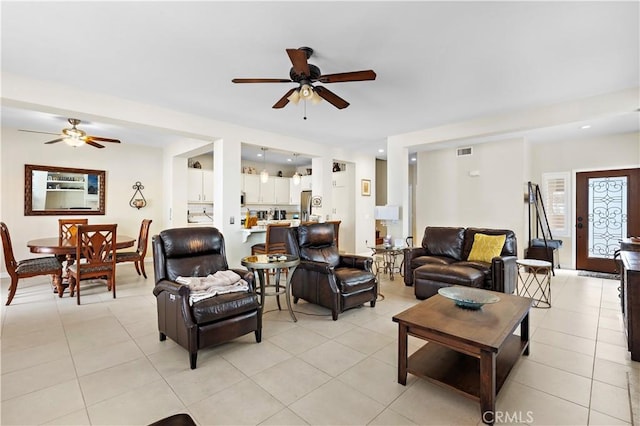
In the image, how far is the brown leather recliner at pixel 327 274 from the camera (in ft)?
11.2

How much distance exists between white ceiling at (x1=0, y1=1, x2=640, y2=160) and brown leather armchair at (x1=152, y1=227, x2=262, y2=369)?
178 centimetres

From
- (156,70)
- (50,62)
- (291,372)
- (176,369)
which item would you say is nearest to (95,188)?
(50,62)

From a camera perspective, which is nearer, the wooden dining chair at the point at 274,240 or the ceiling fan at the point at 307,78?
the ceiling fan at the point at 307,78

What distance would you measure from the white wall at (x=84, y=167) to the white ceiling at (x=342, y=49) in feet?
8.94

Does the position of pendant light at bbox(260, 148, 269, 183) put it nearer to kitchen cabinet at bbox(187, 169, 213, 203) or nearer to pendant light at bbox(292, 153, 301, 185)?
pendant light at bbox(292, 153, 301, 185)

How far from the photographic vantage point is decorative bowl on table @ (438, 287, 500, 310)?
2.27 metres

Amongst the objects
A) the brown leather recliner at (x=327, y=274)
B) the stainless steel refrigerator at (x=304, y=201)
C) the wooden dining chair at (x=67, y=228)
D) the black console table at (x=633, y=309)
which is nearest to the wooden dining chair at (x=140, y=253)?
the wooden dining chair at (x=67, y=228)

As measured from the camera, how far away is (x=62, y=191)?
578cm

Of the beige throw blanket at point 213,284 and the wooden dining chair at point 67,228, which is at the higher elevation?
the wooden dining chair at point 67,228

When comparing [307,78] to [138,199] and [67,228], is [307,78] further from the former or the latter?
[138,199]

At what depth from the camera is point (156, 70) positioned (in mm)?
3180

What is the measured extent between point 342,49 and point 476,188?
510cm

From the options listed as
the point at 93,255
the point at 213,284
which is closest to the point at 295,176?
the point at 93,255

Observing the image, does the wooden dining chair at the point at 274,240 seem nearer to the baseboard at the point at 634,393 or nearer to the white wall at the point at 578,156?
the baseboard at the point at 634,393
